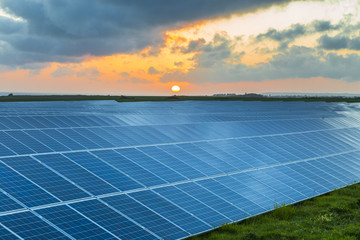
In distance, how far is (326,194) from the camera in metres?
25.9

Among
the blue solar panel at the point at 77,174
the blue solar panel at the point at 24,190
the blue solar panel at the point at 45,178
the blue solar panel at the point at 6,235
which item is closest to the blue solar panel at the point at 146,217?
the blue solar panel at the point at 77,174

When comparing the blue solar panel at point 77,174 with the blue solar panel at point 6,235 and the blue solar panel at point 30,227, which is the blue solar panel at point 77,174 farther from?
the blue solar panel at point 6,235

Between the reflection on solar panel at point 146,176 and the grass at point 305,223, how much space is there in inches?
24.0

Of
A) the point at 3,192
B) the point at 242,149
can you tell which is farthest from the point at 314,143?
the point at 3,192

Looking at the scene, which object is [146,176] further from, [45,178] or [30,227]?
[30,227]

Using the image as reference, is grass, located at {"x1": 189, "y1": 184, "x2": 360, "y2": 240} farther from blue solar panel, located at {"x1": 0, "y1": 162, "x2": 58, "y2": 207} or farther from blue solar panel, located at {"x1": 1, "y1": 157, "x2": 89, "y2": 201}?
blue solar panel, located at {"x1": 0, "y1": 162, "x2": 58, "y2": 207}

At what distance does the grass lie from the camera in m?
17.6

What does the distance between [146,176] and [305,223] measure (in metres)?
9.01

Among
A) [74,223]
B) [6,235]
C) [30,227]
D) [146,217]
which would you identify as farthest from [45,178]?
[146,217]

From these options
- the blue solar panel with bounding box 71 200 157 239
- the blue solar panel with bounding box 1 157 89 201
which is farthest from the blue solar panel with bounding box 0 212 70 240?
the blue solar panel with bounding box 1 157 89 201

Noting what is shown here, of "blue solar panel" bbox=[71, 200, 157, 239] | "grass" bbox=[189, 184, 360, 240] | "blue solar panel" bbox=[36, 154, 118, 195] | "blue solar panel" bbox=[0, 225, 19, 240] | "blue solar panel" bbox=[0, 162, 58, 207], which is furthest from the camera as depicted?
"blue solar panel" bbox=[36, 154, 118, 195]

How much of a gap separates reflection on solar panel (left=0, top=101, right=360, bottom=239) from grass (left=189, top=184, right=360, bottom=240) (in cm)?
61

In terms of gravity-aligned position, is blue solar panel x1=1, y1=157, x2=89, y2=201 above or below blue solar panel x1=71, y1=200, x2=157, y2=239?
above

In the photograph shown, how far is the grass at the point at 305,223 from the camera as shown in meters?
17.6
